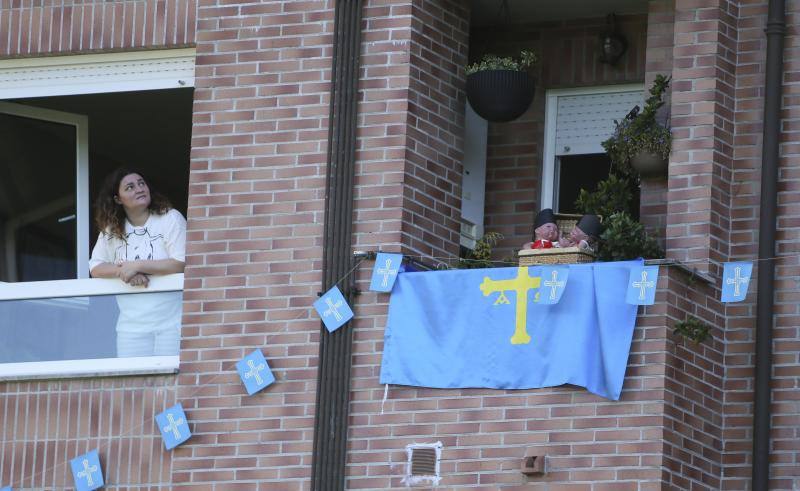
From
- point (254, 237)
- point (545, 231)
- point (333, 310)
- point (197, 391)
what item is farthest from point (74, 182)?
point (545, 231)

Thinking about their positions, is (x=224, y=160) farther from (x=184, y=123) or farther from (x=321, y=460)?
(x=184, y=123)

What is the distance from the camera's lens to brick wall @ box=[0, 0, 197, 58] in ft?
45.8

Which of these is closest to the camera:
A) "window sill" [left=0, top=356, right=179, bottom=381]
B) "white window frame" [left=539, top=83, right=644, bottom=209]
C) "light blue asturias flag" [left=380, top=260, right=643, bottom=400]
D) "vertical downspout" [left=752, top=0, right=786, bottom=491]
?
"light blue asturias flag" [left=380, top=260, right=643, bottom=400]

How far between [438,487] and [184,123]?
541 cm

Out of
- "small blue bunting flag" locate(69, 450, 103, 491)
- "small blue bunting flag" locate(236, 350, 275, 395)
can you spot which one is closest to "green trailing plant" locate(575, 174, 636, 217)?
"small blue bunting flag" locate(236, 350, 275, 395)

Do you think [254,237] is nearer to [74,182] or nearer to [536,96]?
[536,96]

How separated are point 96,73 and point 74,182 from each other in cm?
162

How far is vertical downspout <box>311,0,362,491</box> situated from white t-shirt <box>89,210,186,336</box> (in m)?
1.15

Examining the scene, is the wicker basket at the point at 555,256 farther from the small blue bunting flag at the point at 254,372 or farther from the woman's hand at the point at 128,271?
the woman's hand at the point at 128,271

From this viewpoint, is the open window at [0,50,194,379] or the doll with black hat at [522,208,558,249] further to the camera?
the open window at [0,50,194,379]

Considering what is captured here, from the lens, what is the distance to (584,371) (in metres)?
12.2

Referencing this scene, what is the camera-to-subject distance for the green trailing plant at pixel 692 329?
485 inches

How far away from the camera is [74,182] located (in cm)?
1565

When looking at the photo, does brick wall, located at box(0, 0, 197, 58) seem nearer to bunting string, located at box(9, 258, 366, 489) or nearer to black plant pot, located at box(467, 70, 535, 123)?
black plant pot, located at box(467, 70, 535, 123)
